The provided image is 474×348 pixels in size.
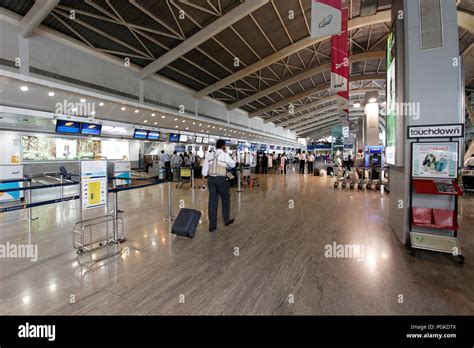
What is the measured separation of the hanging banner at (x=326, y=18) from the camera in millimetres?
4301

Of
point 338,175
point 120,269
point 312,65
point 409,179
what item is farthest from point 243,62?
point 120,269

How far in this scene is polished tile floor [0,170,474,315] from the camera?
208 cm

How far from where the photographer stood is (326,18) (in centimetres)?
440

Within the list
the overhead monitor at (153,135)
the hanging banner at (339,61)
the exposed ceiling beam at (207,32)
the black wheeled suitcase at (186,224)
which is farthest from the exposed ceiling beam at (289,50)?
the black wheeled suitcase at (186,224)

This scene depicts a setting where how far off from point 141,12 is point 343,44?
705cm

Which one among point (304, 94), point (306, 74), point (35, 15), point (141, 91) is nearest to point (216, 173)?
point (35, 15)

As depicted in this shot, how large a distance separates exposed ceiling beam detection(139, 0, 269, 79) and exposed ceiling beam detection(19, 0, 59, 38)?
165 inches

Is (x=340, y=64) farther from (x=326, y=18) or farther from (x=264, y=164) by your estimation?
(x=264, y=164)

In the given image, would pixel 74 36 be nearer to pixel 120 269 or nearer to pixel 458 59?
pixel 120 269

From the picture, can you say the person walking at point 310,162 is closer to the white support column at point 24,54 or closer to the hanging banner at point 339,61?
the hanging banner at point 339,61

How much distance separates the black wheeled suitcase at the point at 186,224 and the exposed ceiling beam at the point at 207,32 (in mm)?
7880

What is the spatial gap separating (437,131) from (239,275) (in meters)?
3.62

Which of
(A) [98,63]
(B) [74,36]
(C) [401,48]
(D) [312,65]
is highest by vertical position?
(D) [312,65]

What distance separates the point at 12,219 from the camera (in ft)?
16.5
